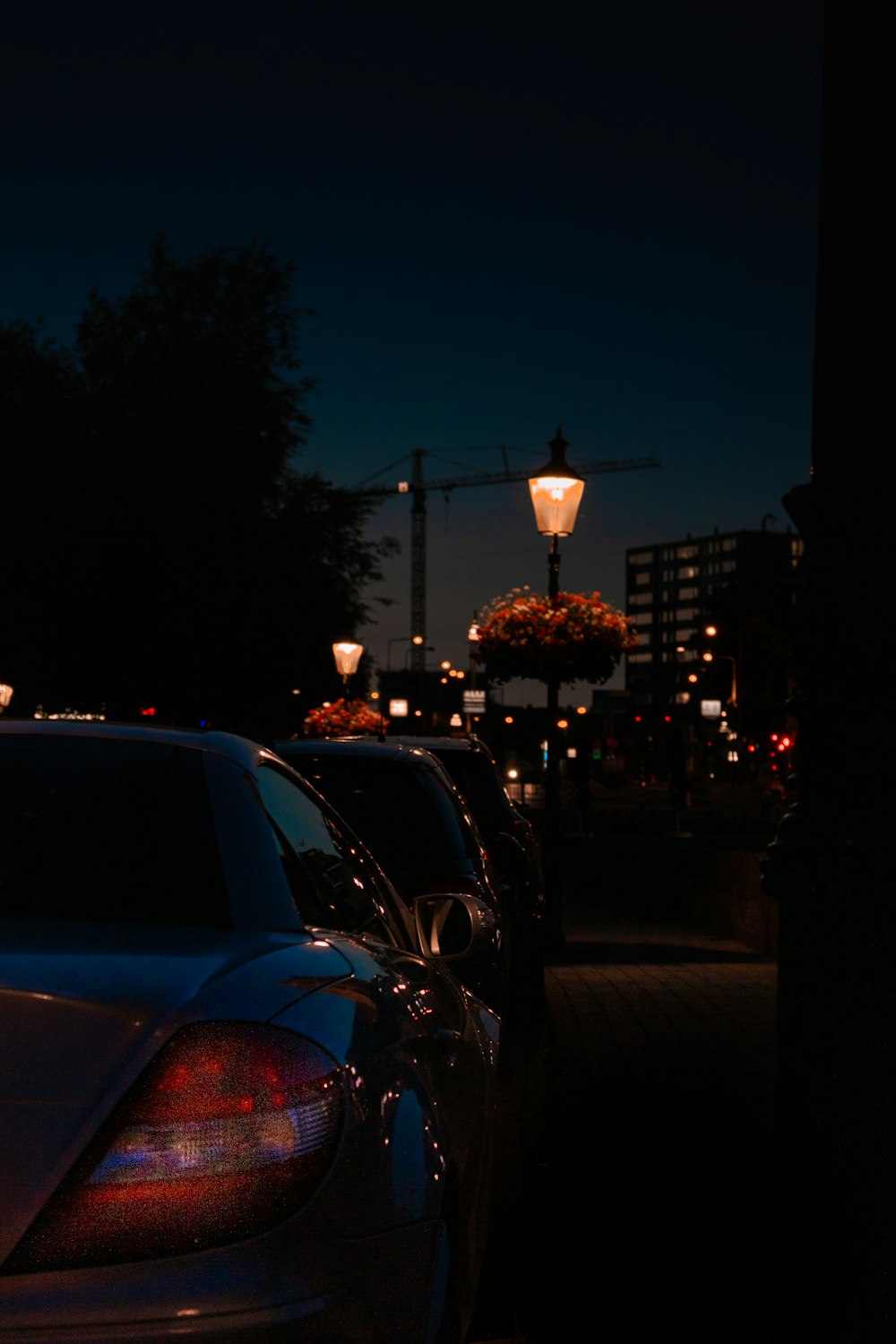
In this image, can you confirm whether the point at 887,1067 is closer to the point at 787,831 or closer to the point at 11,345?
the point at 787,831

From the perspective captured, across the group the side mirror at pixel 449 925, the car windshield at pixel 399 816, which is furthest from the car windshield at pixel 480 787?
the side mirror at pixel 449 925

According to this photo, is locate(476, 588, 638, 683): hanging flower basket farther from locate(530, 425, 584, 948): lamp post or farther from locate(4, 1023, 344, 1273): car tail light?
locate(4, 1023, 344, 1273): car tail light

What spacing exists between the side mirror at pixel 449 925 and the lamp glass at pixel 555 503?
40.9 ft

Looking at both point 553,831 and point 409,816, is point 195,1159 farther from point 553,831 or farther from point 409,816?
point 553,831

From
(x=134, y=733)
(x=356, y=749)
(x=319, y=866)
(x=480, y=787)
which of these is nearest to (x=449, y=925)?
(x=319, y=866)

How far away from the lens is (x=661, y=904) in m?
23.7

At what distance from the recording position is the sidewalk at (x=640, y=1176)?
4.68 meters

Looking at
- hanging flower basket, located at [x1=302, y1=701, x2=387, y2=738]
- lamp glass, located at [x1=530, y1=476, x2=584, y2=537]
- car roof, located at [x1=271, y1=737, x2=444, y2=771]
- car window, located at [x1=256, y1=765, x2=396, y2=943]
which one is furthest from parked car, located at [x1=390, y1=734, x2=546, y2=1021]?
hanging flower basket, located at [x1=302, y1=701, x2=387, y2=738]

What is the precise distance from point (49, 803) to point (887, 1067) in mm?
2340

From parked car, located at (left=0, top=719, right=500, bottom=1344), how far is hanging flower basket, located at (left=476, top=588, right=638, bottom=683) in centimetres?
1519

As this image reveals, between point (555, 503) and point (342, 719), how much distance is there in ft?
104

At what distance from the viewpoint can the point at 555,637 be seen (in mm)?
18281

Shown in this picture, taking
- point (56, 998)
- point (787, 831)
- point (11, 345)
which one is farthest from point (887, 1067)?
point (11, 345)

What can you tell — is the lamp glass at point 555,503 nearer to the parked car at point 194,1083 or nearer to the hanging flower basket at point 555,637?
the hanging flower basket at point 555,637
